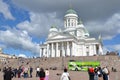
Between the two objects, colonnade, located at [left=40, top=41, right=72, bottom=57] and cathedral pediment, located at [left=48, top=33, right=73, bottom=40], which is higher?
cathedral pediment, located at [left=48, top=33, right=73, bottom=40]

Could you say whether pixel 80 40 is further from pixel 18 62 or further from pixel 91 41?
pixel 18 62

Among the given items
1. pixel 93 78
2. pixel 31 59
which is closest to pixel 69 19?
pixel 31 59

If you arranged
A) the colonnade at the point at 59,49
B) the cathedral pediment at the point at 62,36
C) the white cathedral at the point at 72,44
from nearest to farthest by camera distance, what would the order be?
the cathedral pediment at the point at 62,36, the white cathedral at the point at 72,44, the colonnade at the point at 59,49

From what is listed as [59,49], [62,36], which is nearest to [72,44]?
[62,36]

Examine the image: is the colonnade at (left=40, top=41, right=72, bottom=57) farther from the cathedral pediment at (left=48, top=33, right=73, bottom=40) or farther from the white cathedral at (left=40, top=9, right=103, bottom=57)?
the cathedral pediment at (left=48, top=33, right=73, bottom=40)

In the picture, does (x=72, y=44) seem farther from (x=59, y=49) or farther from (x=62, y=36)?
(x=59, y=49)

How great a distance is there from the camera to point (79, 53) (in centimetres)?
8762

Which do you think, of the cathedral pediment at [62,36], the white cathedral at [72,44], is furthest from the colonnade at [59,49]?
the cathedral pediment at [62,36]

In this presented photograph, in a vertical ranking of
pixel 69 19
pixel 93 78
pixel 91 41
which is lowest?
pixel 93 78

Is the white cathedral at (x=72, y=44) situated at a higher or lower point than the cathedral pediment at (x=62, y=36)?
lower

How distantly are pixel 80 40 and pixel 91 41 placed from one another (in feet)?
12.3

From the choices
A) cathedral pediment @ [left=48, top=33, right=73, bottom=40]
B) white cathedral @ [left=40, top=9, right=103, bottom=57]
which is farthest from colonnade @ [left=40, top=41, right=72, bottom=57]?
cathedral pediment @ [left=48, top=33, right=73, bottom=40]

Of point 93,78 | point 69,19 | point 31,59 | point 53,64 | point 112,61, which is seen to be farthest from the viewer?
point 69,19

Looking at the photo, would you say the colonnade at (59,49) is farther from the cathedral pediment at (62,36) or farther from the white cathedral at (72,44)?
the cathedral pediment at (62,36)
